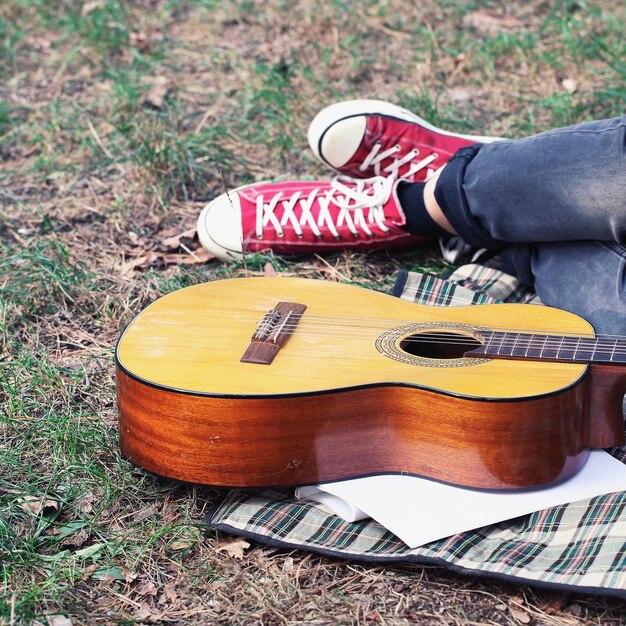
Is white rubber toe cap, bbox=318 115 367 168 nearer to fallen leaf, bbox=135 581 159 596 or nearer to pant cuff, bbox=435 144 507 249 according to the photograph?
pant cuff, bbox=435 144 507 249

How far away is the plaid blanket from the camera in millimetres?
1575

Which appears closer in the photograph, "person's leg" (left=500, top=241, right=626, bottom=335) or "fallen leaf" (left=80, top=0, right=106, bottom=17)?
"person's leg" (left=500, top=241, right=626, bottom=335)

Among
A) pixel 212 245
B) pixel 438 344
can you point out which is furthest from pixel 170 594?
pixel 212 245

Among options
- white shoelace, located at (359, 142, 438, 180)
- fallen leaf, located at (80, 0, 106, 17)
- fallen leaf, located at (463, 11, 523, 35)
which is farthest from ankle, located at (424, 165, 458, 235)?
fallen leaf, located at (80, 0, 106, 17)

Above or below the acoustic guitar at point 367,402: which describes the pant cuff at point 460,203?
above

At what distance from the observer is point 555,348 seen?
5.72 ft

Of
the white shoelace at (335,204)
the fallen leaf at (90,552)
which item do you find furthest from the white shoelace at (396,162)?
the fallen leaf at (90,552)

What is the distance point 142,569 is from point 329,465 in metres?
0.42

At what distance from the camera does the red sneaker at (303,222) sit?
260 cm

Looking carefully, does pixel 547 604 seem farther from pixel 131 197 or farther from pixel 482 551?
pixel 131 197

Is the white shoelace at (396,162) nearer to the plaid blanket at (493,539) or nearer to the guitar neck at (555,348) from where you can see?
the guitar neck at (555,348)

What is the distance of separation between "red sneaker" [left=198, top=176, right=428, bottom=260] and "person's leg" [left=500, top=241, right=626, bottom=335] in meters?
0.39

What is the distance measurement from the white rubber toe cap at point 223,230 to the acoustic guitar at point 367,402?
76cm

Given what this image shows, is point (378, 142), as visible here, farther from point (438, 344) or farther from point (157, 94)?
point (157, 94)
